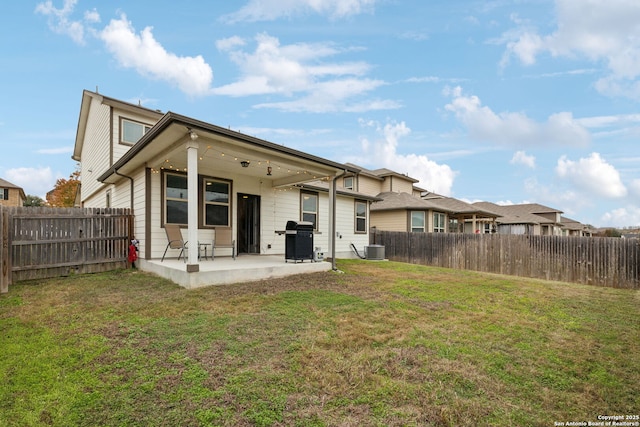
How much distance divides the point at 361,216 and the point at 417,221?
4.16 m

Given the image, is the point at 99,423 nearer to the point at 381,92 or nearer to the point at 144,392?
the point at 144,392

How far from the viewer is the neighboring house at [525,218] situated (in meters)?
28.1

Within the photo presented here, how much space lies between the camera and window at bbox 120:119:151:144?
37.2 ft

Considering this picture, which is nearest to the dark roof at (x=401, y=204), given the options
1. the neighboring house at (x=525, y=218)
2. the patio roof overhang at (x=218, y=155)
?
the patio roof overhang at (x=218, y=155)

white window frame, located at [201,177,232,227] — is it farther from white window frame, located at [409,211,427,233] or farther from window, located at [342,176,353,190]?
white window frame, located at [409,211,427,233]

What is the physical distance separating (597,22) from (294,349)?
9344 mm

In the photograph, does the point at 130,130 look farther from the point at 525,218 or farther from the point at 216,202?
the point at 525,218

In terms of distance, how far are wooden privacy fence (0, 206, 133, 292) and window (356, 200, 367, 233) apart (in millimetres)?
9455

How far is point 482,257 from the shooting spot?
38.8 feet

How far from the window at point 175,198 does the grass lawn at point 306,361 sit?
3.18 m

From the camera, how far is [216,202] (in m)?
9.03

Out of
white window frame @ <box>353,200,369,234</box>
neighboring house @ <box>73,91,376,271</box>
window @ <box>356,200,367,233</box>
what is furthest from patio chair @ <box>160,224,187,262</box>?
window @ <box>356,200,367,233</box>

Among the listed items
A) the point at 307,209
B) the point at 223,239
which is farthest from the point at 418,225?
the point at 223,239

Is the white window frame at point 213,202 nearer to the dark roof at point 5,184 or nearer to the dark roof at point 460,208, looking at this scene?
the dark roof at point 460,208
